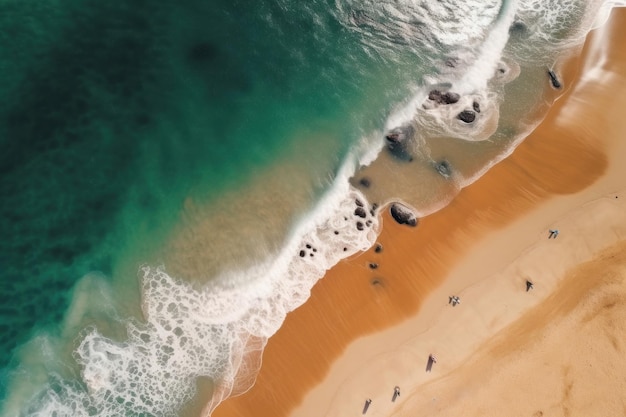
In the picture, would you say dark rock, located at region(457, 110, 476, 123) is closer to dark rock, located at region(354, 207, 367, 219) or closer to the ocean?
the ocean

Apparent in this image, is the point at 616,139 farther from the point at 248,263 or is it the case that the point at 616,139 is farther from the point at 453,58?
the point at 248,263

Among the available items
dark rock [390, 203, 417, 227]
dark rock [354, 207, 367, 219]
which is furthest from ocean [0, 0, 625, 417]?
dark rock [390, 203, 417, 227]

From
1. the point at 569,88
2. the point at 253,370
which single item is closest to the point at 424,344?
the point at 253,370

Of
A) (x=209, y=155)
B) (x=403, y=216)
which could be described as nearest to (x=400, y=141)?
(x=403, y=216)

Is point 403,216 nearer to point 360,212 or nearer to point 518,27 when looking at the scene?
point 360,212

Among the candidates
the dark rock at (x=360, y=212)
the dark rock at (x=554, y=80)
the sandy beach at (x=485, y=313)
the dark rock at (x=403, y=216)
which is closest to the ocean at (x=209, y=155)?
the dark rock at (x=554, y=80)

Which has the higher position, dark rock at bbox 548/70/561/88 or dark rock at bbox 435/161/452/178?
dark rock at bbox 548/70/561/88
